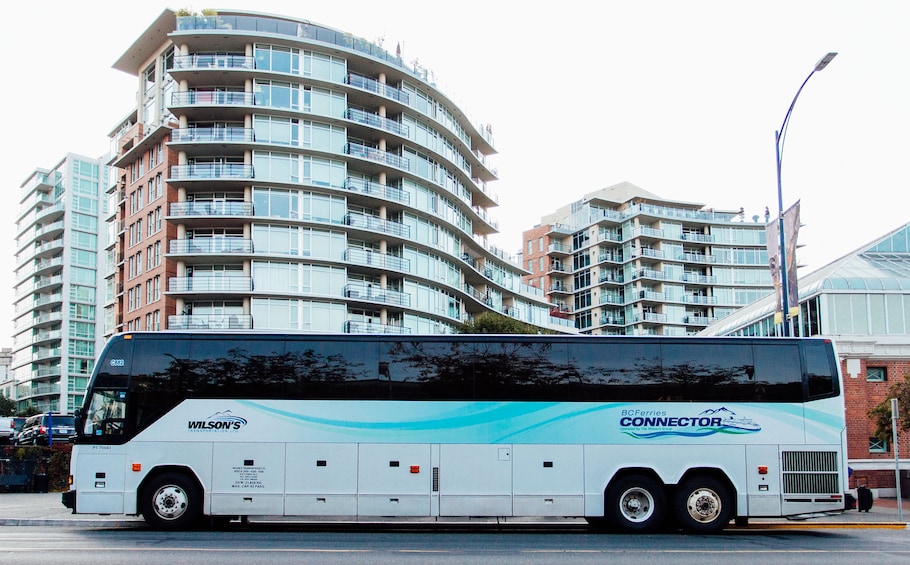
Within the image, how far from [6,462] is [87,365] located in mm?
92526

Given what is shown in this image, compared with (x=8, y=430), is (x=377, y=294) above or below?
above

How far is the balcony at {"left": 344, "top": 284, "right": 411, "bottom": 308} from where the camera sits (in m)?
61.5

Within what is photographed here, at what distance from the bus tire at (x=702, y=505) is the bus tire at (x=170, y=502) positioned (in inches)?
381

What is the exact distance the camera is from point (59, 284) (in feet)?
376

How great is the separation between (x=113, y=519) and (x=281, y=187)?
4308cm

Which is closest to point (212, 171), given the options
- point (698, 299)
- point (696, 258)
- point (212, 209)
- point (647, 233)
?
point (212, 209)

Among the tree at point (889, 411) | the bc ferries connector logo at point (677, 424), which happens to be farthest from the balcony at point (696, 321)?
the bc ferries connector logo at point (677, 424)

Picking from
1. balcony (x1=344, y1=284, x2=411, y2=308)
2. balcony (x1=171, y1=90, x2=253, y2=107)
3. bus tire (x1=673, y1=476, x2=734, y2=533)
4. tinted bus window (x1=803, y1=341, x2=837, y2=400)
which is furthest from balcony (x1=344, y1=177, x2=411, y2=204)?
bus tire (x1=673, y1=476, x2=734, y2=533)

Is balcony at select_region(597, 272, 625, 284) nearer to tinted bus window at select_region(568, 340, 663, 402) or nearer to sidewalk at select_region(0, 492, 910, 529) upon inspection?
sidewalk at select_region(0, 492, 910, 529)

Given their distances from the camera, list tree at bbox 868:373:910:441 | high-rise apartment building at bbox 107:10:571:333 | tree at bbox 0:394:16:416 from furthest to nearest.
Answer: tree at bbox 0:394:16:416
high-rise apartment building at bbox 107:10:571:333
tree at bbox 868:373:910:441

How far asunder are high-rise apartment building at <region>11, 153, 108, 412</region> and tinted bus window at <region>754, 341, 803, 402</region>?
107741mm

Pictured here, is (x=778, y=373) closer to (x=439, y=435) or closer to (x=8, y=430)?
(x=439, y=435)

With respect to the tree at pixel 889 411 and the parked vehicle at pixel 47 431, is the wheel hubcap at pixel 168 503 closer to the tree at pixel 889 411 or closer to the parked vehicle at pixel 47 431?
the tree at pixel 889 411

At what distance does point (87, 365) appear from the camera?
115 metres
